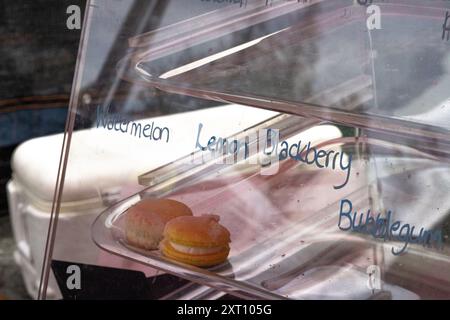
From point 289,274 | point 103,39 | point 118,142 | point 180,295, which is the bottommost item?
point 180,295

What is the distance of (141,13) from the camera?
0.98 m

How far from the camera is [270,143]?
879mm

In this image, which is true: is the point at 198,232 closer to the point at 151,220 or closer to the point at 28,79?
the point at 151,220

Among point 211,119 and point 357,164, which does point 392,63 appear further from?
point 211,119

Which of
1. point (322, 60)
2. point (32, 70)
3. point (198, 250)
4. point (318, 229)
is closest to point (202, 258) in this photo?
point (198, 250)

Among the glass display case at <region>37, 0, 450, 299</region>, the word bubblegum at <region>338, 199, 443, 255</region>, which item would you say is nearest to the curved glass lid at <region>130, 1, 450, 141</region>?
the glass display case at <region>37, 0, 450, 299</region>

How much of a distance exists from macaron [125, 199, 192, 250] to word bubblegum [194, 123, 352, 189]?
73 millimetres

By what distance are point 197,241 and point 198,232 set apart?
14 mm

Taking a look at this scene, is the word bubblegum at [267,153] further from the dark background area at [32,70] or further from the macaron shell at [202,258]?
the dark background area at [32,70]

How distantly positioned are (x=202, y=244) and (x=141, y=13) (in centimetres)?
36

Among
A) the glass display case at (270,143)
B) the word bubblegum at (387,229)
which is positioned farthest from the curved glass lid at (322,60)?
the word bubblegum at (387,229)

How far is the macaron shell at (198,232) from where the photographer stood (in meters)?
0.86

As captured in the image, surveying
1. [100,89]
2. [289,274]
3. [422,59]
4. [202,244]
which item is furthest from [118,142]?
[422,59]

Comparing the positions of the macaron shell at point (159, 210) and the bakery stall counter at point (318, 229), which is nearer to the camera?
the bakery stall counter at point (318, 229)
